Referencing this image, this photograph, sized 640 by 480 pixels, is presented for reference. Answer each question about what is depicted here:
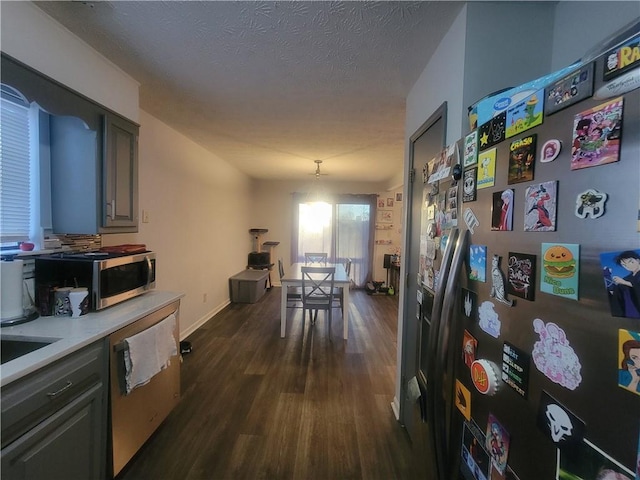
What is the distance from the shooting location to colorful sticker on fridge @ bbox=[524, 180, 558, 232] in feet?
1.59

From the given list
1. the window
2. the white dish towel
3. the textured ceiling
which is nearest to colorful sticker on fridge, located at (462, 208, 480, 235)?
the textured ceiling

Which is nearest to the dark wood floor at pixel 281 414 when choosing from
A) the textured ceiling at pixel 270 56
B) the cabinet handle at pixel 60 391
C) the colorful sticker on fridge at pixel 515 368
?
the cabinet handle at pixel 60 391

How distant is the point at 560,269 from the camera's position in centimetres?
46

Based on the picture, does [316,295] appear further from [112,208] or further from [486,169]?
[486,169]

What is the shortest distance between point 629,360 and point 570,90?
43 centimetres

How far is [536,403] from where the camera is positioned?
50cm

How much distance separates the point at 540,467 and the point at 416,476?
55cm

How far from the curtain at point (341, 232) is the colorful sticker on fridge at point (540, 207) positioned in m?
5.46

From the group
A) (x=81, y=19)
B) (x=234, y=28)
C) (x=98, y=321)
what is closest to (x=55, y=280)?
(x=98, y=321)

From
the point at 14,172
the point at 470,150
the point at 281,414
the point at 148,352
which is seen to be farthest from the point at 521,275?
the point at 14,172

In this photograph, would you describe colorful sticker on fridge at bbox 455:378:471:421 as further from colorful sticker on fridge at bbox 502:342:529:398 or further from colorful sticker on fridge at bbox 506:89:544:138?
colorful sticker on fridge at bbox 506:89:544:138

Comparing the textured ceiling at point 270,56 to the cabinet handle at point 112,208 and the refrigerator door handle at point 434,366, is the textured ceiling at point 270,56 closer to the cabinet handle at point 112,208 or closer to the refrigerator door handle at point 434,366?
the cabinet handle at point 112,208

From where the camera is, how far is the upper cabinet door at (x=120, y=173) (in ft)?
5.55

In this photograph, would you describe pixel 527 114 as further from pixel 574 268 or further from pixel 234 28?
pixel 234 28
